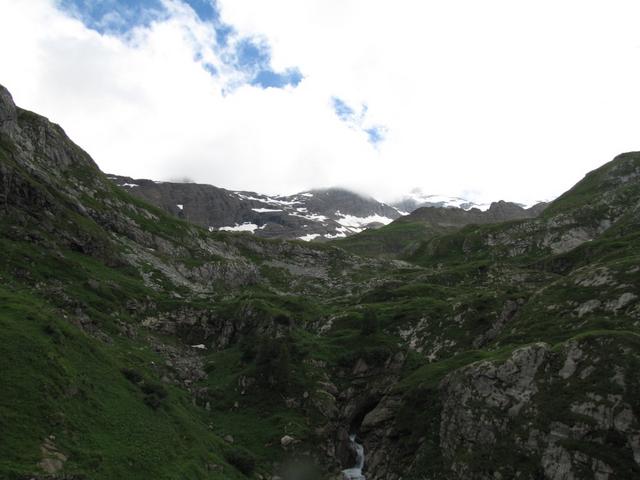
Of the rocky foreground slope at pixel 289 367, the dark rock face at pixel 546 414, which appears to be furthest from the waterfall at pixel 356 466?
the dark rock face at pixel 546 414

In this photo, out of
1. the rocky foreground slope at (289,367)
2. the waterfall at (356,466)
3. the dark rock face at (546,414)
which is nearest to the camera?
the rocky foreground slope at (289,367)

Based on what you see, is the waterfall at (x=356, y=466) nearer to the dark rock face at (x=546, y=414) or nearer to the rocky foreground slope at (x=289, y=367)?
the rocky foreground slope at (x=289, y=367)

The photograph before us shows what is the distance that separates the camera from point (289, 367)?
72.9 metres

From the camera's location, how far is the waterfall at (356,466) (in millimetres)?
59031

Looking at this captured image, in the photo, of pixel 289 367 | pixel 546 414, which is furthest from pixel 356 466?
pixel 546 414

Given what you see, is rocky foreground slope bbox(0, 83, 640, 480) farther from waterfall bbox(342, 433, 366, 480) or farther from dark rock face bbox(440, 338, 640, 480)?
waterfall bbox(342, 433, 366, 480)

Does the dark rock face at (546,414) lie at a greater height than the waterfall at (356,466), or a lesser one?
greater

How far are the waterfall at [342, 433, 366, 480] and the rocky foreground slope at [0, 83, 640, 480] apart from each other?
0.96 meters

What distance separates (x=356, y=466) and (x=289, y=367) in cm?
1741

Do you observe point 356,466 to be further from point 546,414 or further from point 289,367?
point 546,414

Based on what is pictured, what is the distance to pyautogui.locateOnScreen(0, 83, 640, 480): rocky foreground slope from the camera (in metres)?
42.1

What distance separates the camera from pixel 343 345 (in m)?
81.4

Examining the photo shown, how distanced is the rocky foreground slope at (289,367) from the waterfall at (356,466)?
958mm

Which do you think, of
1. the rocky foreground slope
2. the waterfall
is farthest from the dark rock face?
the waterfall
